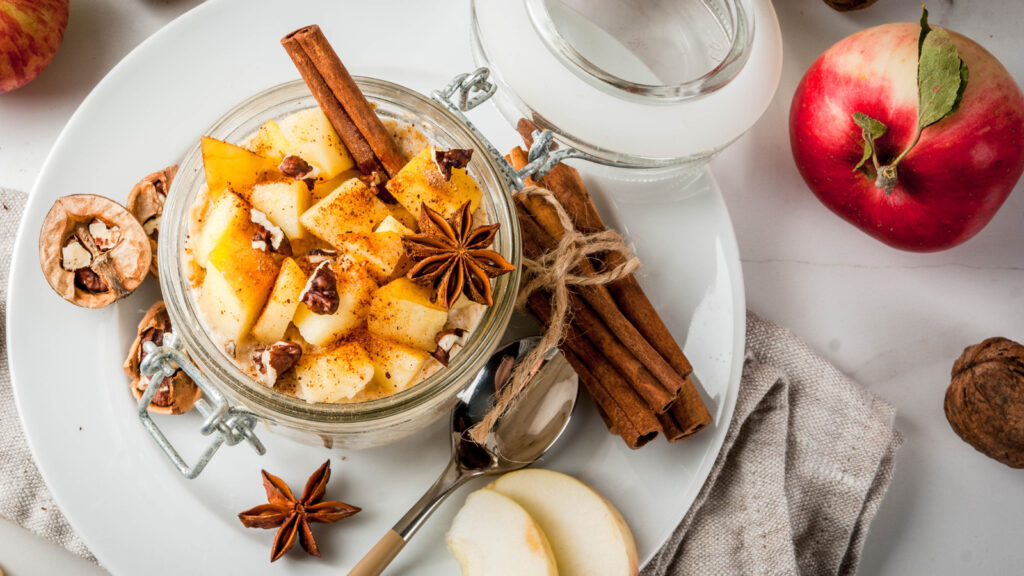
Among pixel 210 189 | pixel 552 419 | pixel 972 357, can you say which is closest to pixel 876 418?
pixel 972 357

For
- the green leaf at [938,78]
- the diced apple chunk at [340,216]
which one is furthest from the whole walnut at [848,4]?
the diced apple chunk at [340,216]

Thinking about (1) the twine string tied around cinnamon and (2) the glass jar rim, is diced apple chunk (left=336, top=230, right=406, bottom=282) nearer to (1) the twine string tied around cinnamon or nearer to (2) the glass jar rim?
(1) the twine string tied around cinnamon

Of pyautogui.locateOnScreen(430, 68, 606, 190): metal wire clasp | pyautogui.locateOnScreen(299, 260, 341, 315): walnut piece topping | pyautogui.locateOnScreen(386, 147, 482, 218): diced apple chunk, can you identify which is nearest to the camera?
pyautogui.locateOnScreen(299, 260, 341, 315): walnut piece topping

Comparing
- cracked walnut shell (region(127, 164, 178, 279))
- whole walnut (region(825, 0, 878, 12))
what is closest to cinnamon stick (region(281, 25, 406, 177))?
cracked walnut shell (region(127, 164, 178, 279))

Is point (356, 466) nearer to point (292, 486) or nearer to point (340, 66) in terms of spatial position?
point (292, 486)

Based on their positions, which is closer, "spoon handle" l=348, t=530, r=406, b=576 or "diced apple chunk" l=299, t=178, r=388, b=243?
"diced apple chunk" l=299, t=178, r=388, b=243

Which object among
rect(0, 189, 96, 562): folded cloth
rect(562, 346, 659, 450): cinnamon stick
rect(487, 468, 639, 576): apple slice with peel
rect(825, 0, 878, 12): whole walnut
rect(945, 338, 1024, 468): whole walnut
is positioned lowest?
rect(945, 338, 1024, 468): whole walnut

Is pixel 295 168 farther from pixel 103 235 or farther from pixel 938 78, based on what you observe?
pixel 938 78
